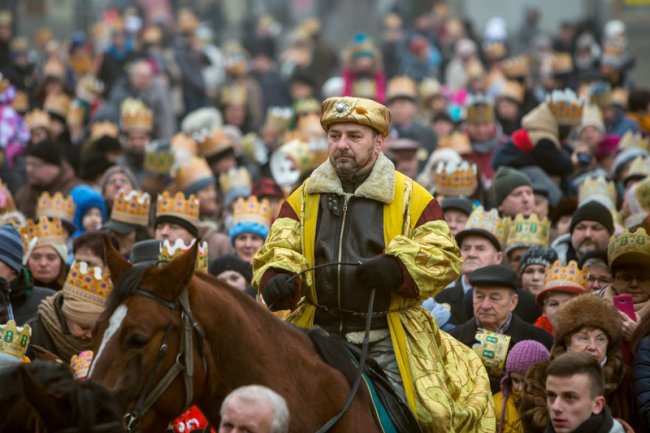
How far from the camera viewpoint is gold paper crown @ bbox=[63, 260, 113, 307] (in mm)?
10125

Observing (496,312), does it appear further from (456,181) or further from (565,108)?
(565,108)

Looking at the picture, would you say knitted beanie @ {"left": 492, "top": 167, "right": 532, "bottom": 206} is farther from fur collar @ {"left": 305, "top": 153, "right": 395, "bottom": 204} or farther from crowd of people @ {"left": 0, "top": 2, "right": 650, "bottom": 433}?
fur collar @ {"left": 305, "top": 153, "right": 395, "bottom": 204}

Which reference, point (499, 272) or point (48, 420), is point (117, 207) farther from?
point (48, 420)

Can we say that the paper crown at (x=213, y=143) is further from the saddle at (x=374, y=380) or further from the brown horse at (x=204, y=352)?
the brown horse at (x=204, y=352)

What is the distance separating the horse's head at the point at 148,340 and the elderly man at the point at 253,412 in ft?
0.96

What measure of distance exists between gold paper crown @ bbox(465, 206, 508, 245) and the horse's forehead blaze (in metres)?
5.73

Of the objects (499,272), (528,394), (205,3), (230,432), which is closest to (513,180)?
(499,272)

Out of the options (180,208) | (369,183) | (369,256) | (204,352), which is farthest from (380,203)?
(180,208)

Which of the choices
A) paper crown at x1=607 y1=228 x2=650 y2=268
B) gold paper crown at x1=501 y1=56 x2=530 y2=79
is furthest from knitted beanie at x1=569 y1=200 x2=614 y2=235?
gold paper crown at x1=501 y1=56 x2=530 y2=79

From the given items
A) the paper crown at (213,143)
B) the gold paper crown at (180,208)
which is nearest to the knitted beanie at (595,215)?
the gold paper crown at (180,208)

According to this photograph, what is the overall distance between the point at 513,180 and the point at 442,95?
1048cm

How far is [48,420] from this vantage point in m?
6.56

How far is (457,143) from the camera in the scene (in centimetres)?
1744

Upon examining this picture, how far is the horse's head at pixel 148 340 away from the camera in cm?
680
